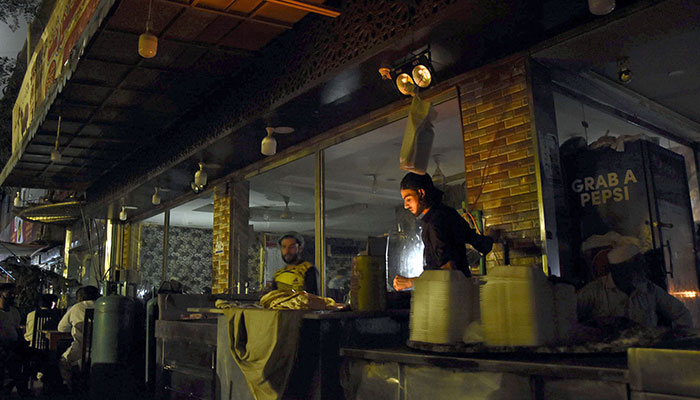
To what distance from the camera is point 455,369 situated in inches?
69.4

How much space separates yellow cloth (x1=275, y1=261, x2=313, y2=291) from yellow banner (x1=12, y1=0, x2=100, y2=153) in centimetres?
293

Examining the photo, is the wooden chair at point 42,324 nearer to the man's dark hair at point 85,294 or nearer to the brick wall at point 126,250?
the man's dark hair at point 85,294

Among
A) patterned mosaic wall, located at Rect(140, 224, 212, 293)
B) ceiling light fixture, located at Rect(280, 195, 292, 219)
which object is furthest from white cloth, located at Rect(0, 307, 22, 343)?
patterned mosaic wall, located at Rect(140, 224, 212, 293)

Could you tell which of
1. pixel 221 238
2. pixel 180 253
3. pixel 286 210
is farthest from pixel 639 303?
pixel 180 253

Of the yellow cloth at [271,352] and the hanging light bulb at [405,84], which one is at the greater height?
the hanging light bulb at [405,84]

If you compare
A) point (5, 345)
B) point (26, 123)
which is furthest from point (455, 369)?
point (26, 123)

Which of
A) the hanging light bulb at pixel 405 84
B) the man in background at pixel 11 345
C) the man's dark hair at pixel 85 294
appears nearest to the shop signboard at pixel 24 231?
the man's dark hair at pixel 85 294

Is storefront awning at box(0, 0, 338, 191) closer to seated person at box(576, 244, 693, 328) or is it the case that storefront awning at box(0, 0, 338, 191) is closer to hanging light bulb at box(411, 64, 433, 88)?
hanging light bulb at box(411, 64, 433, 88)

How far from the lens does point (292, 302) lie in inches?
103

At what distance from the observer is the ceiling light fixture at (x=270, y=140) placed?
5.95 metres

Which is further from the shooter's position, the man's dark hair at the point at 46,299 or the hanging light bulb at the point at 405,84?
the man's dark hair at the point at 46,299

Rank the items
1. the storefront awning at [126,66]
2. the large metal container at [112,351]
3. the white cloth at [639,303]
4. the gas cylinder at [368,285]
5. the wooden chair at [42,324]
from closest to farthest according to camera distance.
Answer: the gas cylinder at [368,285], the white cloth at [639,303], the storefront awning at [126,66], the large metal container at [112,351], the wooden chair at [42,324]

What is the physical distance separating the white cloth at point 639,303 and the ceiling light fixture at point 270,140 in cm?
353

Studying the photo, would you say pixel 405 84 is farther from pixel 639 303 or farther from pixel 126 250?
pixel 126 250
